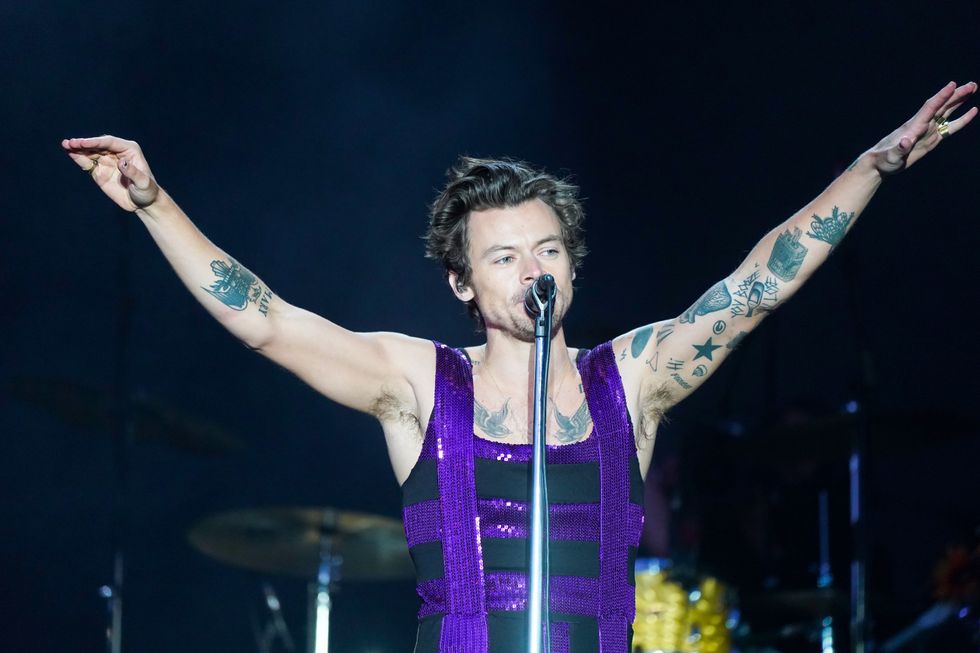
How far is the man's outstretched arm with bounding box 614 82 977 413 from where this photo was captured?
266cm

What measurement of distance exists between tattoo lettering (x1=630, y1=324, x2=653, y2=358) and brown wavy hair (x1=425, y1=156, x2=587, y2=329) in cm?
25

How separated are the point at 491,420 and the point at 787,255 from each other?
0.78 m

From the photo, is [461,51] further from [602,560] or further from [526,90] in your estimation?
[602,560]

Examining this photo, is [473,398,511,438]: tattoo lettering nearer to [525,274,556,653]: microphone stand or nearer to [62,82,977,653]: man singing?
[62,82,977,653]: man singing

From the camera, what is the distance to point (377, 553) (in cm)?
581

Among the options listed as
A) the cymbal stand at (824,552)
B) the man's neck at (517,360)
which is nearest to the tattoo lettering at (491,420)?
the man's neck at (517,360)

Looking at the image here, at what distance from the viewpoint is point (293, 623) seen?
632 cm

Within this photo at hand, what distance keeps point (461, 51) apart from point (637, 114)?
99cm

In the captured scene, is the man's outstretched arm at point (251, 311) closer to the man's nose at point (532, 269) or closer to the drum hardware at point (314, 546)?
the man's nose at point (532, 269)

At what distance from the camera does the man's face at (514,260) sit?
282 cm

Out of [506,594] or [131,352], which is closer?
[506,594]

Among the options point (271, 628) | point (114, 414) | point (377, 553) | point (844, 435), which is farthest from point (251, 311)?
point (271, 628)

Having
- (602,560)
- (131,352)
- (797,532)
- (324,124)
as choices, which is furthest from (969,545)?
(131,352)

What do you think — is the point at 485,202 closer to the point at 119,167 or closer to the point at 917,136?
the point at 119,167
